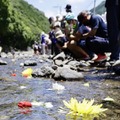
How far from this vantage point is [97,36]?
7617 mm

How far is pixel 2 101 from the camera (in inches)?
116

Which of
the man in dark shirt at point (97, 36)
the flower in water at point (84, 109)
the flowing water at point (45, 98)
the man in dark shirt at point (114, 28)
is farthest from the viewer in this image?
the man in dark shirt at point (97, 36)

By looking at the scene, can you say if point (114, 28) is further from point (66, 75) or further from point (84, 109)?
point (84, 109)

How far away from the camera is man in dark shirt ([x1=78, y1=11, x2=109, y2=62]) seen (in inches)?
277

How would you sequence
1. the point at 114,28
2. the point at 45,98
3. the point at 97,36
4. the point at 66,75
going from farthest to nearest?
the point at 97,36, the point at 114,28, the point at 66,75, the point at 45,98

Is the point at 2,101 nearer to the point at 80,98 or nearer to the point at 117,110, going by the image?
the point at 80,98

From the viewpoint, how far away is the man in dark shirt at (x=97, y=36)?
23.1 feet

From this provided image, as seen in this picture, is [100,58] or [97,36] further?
[97,36]

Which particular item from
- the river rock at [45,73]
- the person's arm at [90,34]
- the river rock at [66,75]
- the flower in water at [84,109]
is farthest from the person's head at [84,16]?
the flower in water at [84,109]

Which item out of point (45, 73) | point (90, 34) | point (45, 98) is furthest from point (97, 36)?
point (45, 98)

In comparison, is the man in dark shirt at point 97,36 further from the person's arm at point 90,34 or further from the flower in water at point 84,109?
the flower in water at point 84,109

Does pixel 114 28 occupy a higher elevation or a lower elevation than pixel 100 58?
higher

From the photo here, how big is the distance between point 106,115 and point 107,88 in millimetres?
1567

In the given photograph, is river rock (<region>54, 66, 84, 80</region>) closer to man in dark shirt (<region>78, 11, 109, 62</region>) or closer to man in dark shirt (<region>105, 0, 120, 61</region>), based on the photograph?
man in dark shirt (<region>105, 0, 120, 61</region>)
